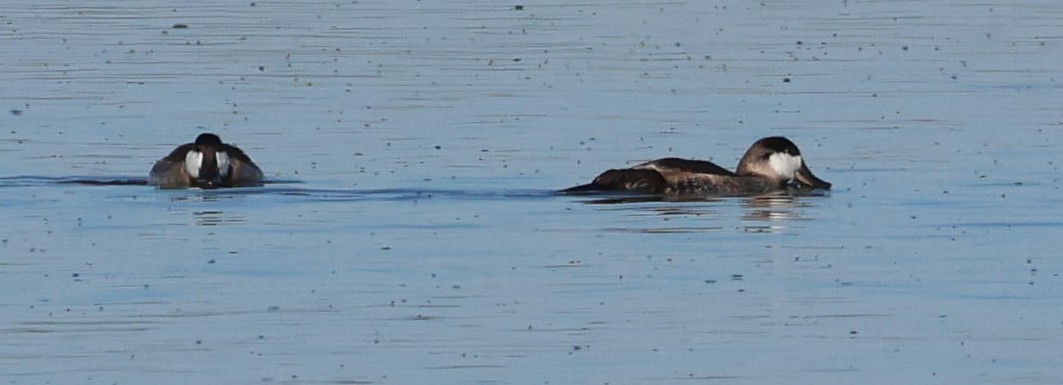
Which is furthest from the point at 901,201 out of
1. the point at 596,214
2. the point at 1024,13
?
the point at 1024,13

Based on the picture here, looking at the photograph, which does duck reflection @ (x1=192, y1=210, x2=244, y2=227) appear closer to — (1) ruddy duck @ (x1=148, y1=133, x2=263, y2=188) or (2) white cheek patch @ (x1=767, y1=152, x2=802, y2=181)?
(1) ruddy duck @ (x1=148, y1=133, x2=263, y2=188)

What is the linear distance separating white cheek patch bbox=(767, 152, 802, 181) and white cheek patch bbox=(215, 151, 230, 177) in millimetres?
3968

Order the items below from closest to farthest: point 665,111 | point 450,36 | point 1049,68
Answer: point 665,111, point 1049,68, point 450,36

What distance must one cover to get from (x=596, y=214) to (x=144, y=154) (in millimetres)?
5317

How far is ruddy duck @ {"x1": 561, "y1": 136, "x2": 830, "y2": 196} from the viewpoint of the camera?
20.0 meters

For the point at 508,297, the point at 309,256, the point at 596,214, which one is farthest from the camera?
the point at 596,214

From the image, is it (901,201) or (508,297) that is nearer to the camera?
(508,297)

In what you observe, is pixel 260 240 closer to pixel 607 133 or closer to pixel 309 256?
pixel 309 256

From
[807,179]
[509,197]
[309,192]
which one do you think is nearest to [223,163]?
[309,192]

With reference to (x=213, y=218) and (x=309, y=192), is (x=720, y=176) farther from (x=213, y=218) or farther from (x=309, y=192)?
(x=213, y=218)

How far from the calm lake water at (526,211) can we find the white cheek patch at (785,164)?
36 cm

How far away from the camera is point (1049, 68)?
1152 inches

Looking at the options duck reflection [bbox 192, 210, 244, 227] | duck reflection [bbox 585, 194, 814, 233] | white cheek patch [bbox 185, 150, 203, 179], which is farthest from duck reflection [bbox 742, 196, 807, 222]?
white cheek patch [bbox 185, 150, 203, 179]

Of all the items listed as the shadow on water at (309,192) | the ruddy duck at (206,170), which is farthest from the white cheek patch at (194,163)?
the shadow on water at (309,192)
